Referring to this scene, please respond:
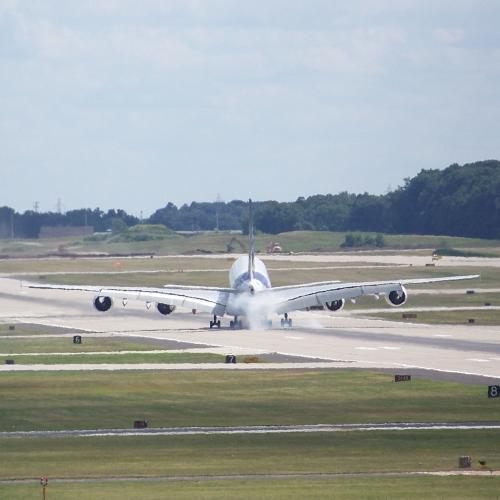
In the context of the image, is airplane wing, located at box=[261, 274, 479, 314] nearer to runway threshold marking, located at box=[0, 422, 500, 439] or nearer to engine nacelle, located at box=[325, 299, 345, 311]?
engine nacelle, located at box=[325, 299, 345, 311]

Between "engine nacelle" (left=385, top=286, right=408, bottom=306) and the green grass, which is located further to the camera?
the green grass

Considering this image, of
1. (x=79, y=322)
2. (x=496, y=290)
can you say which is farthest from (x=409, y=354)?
(x=496, y=290)

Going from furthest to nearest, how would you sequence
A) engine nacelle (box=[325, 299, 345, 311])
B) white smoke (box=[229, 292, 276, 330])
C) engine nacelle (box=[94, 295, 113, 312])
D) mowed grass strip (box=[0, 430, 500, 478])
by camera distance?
A: engine nacelle (box=[325, 299, 345, 311]) < engine nacelle (box=[94, 295, 113, 312]) < white smoke (box=[229, 292, 276, 330]) < mowed grass strip (box=[0, 430, 500, 478])

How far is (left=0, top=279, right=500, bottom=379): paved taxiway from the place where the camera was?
87.0m

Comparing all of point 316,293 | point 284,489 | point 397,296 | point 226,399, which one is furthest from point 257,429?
point 397,296

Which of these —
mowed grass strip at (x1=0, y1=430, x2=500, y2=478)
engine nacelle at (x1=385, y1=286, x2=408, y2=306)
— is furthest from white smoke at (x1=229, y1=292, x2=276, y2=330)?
mowed grass strip at (x1=0, y1=430, x2=500, y2=478)

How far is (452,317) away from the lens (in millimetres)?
124375

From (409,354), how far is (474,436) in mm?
32052

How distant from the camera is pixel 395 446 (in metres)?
56.2

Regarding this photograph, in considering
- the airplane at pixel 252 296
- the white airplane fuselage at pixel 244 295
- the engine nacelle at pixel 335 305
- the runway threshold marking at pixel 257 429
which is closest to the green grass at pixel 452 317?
the engine nacelle at pixel 335 305

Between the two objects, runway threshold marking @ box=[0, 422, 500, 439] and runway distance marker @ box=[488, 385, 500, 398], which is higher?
runway distance marker @ box=[488, 385, 500, 398]

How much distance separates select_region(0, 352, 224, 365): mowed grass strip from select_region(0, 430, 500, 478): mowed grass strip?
2867cm

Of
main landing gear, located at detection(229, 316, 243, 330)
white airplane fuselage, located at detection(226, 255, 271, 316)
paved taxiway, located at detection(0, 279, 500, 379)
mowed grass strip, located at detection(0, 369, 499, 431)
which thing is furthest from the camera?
main landing gear, located at detection(229, 316, 243, 330)

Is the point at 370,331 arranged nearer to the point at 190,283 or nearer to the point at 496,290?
the point at 496,290
